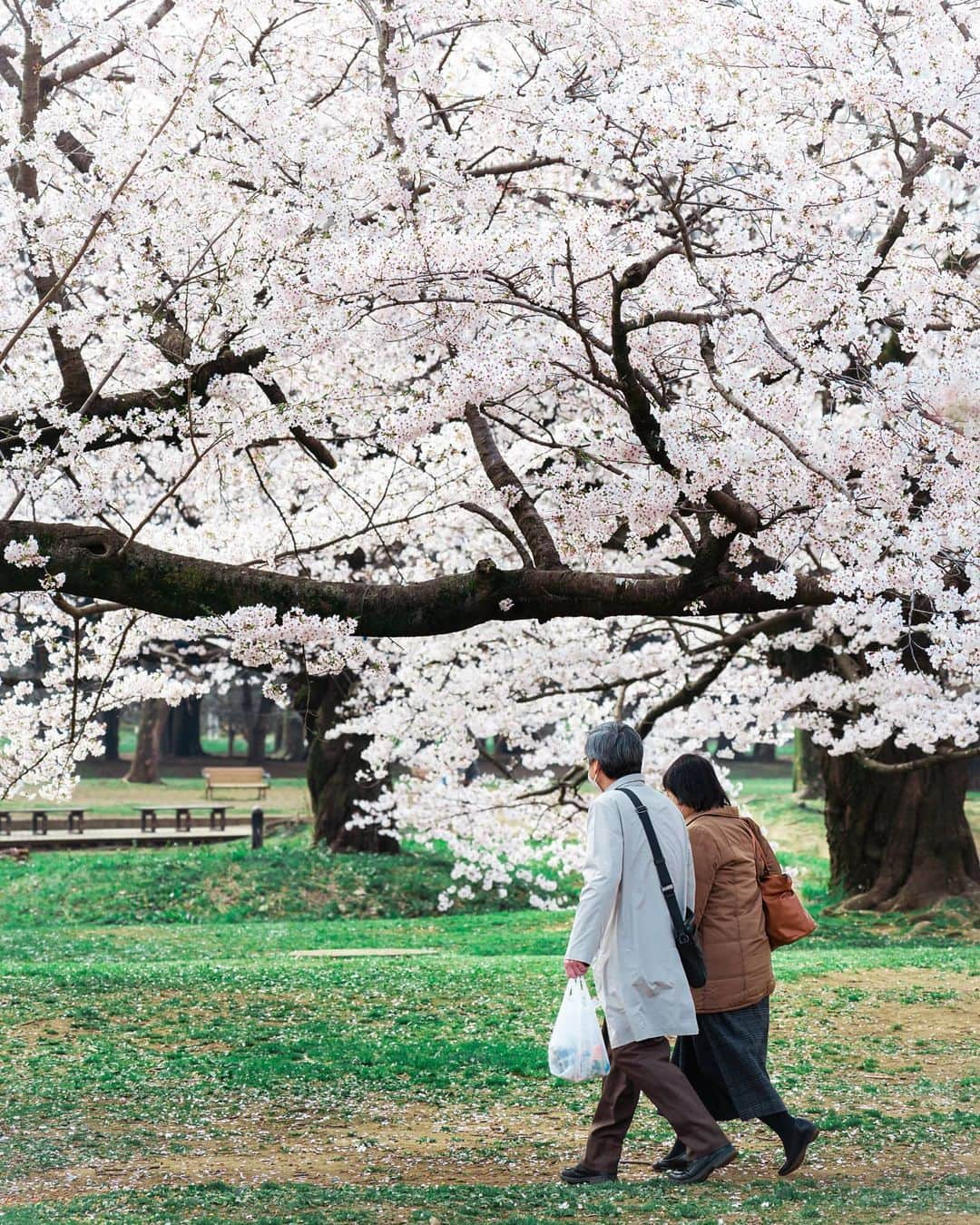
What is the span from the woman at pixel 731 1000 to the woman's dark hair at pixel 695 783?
0.18 feet

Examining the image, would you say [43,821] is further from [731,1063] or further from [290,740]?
[290,740]

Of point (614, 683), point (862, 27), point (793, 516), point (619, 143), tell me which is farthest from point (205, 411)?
point (614, 683)

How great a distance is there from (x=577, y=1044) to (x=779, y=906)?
3.30 feet

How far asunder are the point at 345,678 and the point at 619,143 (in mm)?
12199

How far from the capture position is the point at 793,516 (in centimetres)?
609

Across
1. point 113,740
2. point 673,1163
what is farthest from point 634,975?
point 113,740

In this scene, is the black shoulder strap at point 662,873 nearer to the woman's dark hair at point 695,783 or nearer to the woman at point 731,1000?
the woman at point 731,1000

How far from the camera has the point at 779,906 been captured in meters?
4.96

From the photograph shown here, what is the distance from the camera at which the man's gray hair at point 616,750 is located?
15.5ft

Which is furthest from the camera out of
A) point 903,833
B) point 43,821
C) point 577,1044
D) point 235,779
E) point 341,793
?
point 235,779

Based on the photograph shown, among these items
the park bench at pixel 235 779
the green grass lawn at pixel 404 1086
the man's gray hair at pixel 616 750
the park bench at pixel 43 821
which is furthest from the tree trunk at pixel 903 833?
the park bench at pixel 235 779

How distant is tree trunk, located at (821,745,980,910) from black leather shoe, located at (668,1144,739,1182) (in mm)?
9407

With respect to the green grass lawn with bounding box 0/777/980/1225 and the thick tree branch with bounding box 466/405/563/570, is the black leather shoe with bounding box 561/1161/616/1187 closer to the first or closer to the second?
the green grass lawn with bounding box 0/777/980/1225

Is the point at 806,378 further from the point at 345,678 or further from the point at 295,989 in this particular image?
the point at 345,678
